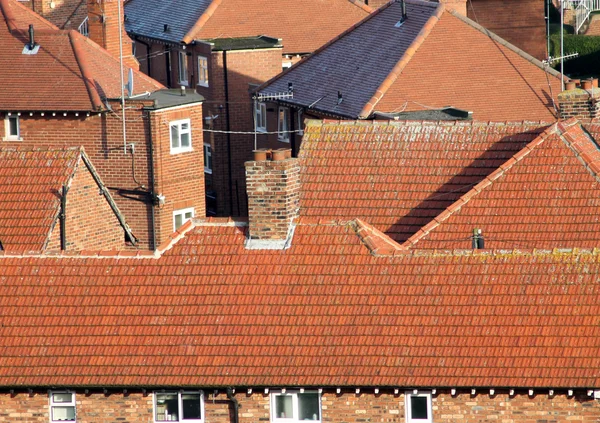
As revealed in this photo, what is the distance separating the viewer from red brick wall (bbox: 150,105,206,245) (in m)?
45.0

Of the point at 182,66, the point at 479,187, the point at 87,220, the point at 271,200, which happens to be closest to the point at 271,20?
the point at 182,66

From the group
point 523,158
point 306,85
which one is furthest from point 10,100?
point 523,158

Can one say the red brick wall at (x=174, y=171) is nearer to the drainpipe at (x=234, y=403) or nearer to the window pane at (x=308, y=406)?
the drainpipe at (x=234, y=403)

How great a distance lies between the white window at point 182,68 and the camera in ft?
201

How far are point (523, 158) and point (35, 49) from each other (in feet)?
66.6

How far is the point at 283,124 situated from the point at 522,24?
57.2 feet

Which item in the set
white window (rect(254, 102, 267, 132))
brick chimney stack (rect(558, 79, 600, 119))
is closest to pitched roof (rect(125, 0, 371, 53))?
white window (rect(254, 102, 267, 132))

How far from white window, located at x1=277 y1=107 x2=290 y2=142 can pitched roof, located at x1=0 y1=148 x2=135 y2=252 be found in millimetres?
19029

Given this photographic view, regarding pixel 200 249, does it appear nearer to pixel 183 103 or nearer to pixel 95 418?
pixel 95 418

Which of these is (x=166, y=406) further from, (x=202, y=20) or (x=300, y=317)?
(x=202, y=20)

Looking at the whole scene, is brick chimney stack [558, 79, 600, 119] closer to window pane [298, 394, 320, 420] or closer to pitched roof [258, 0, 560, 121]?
pitched roof [258, 0, 560, 121]

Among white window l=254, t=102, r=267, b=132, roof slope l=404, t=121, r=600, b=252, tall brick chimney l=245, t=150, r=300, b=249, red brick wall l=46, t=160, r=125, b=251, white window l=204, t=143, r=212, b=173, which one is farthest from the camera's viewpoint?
white window l=204, t=143, r=212, b=173

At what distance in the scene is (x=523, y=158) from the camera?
3209 cm

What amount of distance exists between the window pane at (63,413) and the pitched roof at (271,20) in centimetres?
3524
